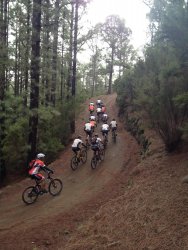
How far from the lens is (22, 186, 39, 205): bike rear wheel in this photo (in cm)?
1282

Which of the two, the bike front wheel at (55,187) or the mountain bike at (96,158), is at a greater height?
the mountain bike at (96,158)

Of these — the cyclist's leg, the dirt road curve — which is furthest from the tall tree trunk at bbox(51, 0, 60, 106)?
the cyclist's leg

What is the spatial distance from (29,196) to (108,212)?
408 cm

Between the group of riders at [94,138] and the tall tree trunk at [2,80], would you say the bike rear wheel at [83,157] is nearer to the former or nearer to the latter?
the group of riders at [94,138]

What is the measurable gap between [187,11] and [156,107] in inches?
198

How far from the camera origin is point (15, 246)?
8945 millimetres

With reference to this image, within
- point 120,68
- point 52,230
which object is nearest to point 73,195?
point 52,230

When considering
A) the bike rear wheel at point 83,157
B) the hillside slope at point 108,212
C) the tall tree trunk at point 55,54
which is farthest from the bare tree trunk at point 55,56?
→ the hillside slope at point 108,212

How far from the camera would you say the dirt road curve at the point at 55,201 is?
9.63 metres

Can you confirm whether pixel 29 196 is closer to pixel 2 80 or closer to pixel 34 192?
pixel 34 192

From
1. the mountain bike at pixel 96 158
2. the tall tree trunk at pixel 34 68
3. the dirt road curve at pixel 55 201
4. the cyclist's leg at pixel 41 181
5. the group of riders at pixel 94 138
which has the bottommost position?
the dirt road curve at pixel 55 201

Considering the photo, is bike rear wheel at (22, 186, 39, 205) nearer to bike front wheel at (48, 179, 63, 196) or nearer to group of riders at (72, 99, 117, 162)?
bike front wheel at (48, 179, 63, 196)

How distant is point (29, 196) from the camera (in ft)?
42.2

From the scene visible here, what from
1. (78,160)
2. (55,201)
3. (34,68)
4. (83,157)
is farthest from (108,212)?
(34,68)
